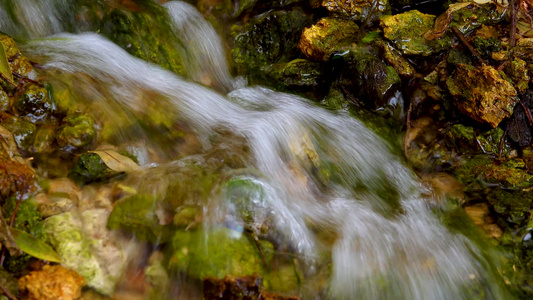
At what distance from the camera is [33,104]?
2.81 m

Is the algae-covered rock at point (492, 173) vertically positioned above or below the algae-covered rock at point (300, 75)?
below

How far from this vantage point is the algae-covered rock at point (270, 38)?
4.32 metres

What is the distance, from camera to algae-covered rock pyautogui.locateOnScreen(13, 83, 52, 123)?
279 centimetres

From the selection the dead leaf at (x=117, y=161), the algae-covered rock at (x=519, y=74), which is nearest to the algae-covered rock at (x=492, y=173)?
the algae-covered rock at (x=519, y=74)

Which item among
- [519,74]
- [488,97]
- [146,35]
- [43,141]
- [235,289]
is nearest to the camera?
[235,289]

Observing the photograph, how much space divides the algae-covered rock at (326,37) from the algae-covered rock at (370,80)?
297 mm

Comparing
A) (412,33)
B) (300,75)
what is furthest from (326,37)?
(412,33)

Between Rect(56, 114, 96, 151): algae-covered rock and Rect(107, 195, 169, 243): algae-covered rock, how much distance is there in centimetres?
63

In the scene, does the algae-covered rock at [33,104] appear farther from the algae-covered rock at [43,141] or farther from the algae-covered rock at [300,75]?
the algae-covered rock at [300,75]

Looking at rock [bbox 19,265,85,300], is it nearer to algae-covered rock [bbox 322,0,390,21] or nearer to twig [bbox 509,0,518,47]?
algae-covered rock [bbox 322,0,390,21]

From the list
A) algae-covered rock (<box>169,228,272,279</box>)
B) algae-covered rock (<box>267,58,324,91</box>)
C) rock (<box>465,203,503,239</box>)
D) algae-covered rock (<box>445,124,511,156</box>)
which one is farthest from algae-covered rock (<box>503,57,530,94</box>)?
algae-covered rock (<box>169,228,272,279</box>)

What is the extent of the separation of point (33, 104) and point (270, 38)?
251 centimetres

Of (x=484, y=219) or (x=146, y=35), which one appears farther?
(x=146, y=35)

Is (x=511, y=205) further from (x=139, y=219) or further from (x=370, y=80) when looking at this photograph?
(x=139, y=219)
